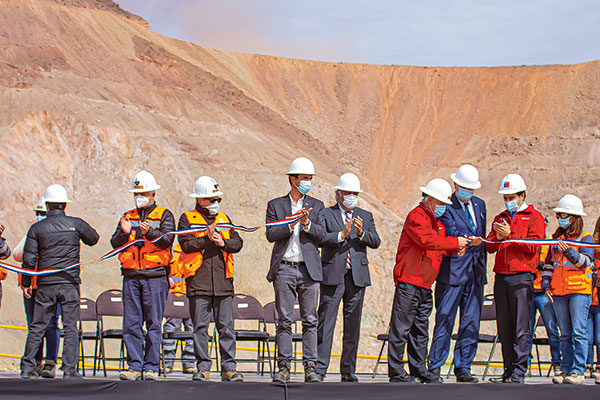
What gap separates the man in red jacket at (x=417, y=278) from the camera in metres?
8.59

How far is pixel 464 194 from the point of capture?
30.1 feet

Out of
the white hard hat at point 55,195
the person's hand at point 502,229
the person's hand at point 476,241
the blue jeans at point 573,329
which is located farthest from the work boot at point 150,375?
the blue jeans at point 573,329

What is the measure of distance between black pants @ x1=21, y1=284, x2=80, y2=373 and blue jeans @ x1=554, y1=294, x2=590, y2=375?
5.80m

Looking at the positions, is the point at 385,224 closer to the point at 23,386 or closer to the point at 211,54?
the point at 23,386

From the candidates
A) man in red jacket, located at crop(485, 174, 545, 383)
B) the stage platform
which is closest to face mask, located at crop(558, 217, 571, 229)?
man in red jacket, located at crop(485, 174, 545, 383)

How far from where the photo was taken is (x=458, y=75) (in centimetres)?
6366

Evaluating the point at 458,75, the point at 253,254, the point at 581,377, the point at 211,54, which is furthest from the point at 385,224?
the point at 458,75

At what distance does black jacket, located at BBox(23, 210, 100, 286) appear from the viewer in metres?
9.14

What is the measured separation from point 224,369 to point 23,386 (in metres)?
2.07

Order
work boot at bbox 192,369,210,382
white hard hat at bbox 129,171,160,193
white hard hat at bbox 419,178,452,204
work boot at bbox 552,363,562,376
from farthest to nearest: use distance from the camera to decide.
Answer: work boot at bbox 552,363,562,376
white hard hat at bbox 129,171,160,193
white hard hat at bbox 419,178,452,204
work boot at bbox 192,369,210,382

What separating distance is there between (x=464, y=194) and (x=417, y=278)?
4.03ft

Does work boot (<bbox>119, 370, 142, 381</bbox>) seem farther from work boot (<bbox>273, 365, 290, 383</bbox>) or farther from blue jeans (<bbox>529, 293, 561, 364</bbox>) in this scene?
blue jeans (<bbox>529, 293, 561, 364</bbox>)

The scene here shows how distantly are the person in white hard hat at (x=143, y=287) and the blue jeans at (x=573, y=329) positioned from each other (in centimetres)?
474

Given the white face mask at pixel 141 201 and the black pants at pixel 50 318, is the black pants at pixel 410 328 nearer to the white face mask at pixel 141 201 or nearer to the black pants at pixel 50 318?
the white face mask at pixel 141 201
